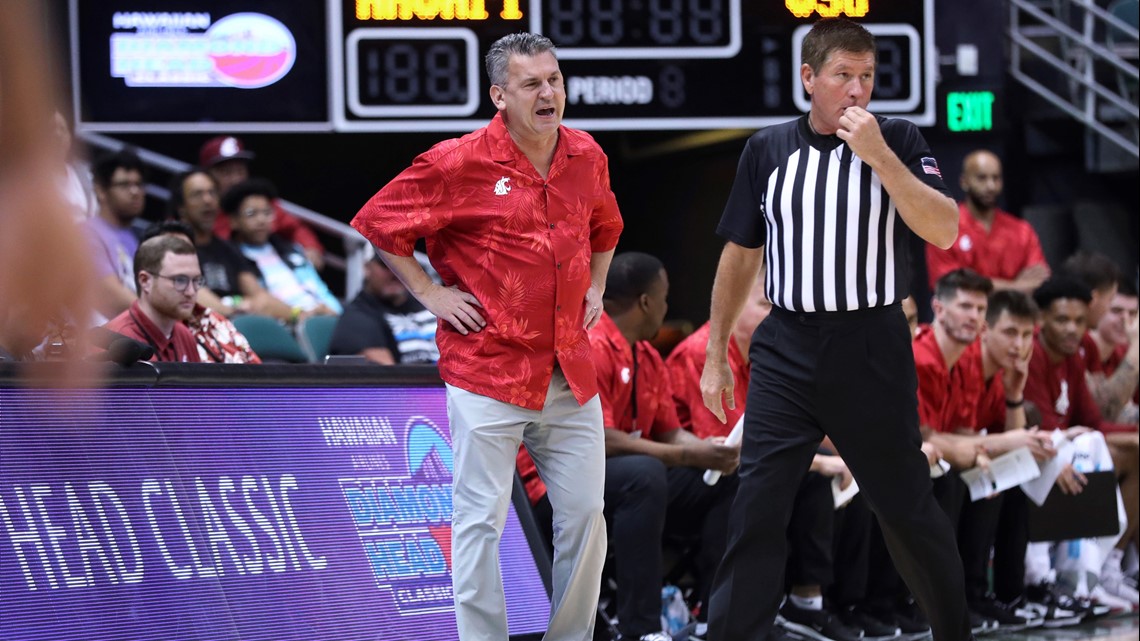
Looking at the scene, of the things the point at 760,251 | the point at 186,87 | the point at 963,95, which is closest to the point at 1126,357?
the point at 963,95

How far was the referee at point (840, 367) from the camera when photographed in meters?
4.48

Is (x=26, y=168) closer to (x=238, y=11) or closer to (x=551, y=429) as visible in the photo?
(x=551, y=429)

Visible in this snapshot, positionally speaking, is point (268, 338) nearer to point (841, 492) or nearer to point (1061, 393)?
point (841, 492)

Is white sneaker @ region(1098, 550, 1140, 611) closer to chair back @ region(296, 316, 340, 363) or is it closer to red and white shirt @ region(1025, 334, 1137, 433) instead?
red and white shirt @ region(1025, 334, 1137, 433)

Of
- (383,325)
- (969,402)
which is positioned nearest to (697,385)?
(969,402)

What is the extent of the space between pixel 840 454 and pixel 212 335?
2.85 meters

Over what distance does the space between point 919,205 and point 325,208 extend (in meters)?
9.22

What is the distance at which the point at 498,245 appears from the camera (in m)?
4.59

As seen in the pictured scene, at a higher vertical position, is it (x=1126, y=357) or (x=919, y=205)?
(x=919, y=205)

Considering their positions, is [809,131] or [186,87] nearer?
[809,131]

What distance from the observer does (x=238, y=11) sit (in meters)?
8.74

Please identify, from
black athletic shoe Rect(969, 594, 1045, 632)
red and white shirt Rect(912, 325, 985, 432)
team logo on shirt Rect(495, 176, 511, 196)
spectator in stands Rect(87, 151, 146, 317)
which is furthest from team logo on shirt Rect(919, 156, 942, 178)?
spectator in stands Rect(87, 151, 146, 317)

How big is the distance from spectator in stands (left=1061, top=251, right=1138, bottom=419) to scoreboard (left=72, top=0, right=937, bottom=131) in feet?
4.11

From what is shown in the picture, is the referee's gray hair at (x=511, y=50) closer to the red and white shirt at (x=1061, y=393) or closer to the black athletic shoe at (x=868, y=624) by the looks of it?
the black athletic shoe at (x=868, y=624)
